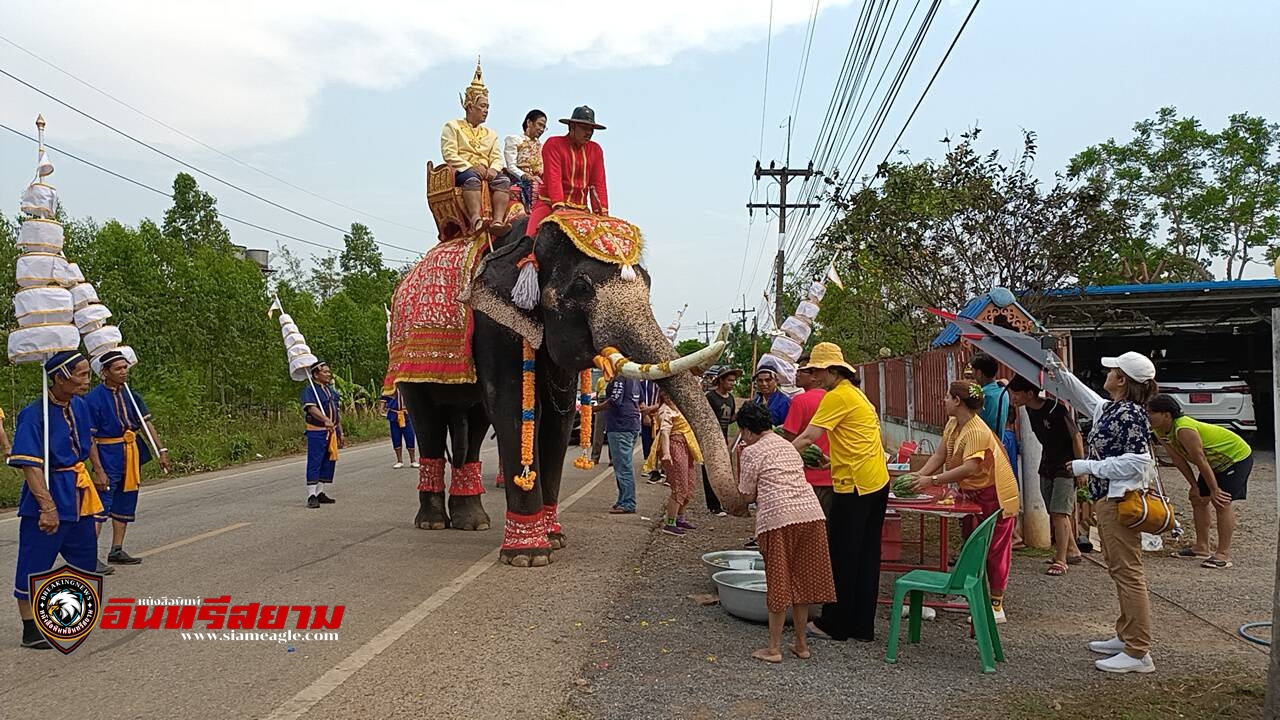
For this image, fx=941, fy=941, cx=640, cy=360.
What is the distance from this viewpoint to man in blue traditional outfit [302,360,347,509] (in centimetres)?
1117

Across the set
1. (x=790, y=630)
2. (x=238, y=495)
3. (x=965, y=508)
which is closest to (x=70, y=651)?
(x=790, y=630)

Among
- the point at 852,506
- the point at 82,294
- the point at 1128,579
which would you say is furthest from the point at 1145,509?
the point at 82,294

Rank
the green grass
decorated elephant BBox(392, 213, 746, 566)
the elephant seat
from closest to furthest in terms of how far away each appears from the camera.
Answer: decorated elephant BBox(392, 213, 746, 566), the elephant seat, the green grass

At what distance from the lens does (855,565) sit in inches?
227

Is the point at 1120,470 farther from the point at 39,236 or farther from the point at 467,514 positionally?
the point at 39,236

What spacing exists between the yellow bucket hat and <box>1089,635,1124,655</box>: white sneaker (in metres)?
2.12

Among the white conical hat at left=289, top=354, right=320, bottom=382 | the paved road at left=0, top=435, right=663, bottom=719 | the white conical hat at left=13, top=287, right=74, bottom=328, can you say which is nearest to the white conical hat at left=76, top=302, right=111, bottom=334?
the white conical hat at left=13, top=287, right=74, bottom=328

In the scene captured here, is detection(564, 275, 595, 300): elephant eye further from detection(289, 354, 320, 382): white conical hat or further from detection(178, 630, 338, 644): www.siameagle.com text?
detection(289, 354, 320, 382): white conical hat

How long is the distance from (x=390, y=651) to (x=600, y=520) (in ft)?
17.0

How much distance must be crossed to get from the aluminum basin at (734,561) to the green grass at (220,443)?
9831mm

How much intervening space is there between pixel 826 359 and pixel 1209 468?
422 centimetres

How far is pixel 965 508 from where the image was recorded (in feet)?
20.1

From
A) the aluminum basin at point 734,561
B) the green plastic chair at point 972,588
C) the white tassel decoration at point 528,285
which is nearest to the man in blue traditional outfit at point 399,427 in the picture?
the white tassel decoration at point 528,285

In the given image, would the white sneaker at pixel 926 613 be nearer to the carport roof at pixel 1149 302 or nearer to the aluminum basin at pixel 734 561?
the aluminum basin at pixel 734 561
